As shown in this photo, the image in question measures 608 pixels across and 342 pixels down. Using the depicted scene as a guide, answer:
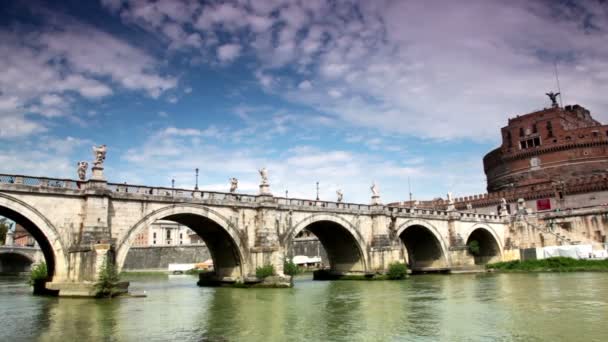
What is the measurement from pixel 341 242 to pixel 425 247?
13.2 meters

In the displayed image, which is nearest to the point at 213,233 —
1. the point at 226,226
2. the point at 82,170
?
the point at 226,226

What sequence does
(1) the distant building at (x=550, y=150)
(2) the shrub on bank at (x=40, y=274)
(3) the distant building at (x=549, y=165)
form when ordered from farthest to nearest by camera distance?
(1) the distant building at (x=550, y=150), (3) the distant building at (x=549, y=165), (2) the shrub on bank at (x=40, y=274)

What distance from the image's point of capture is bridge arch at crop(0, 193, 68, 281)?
78.5 ft

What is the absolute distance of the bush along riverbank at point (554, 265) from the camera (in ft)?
144

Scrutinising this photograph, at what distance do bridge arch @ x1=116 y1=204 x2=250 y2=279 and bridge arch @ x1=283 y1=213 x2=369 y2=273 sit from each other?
6066mm

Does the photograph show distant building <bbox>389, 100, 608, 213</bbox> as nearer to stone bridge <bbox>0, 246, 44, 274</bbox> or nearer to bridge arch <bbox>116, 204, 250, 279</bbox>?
bridge arch <bbox>116, 204, 250, 279</bbox>

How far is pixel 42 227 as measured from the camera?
24594mm

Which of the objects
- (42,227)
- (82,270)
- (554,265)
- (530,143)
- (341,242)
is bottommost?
(554,265)

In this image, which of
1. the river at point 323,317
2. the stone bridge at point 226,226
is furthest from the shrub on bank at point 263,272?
the river at point 323,317

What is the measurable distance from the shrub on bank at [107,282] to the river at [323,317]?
2.43ft

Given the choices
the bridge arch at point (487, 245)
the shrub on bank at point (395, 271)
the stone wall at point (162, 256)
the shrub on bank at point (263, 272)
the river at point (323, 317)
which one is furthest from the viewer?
the stone wall at point (162, 256)

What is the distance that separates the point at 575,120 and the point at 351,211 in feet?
173

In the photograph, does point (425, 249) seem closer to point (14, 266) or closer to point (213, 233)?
point (213, 233)

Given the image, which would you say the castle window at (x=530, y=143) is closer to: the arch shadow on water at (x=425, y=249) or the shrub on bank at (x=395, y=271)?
the arch shadow on water at (x=425, y=249)
